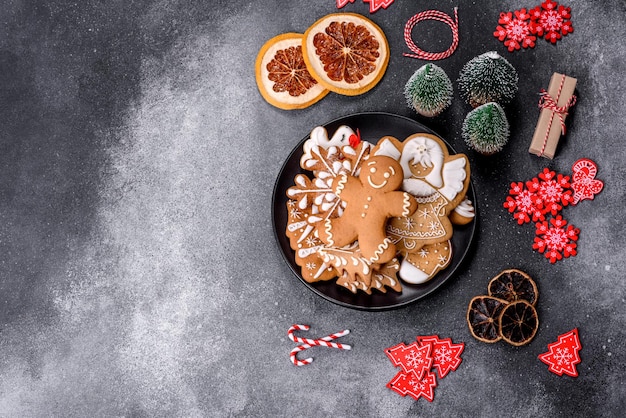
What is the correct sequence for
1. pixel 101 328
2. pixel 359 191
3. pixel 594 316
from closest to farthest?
pixel 359 191 < pixel 594 316 < pixel 101 328

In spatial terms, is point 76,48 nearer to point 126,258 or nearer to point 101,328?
point 126,258

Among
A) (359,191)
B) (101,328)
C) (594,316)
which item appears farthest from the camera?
(101,328)

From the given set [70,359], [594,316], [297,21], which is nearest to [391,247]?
[594,316]

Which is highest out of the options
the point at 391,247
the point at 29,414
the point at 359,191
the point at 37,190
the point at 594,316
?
the point at 359,191

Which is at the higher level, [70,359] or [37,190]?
[37,190]

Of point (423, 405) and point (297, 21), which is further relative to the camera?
point (297, 21)

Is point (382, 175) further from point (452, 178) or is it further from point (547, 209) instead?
point (547, 209)

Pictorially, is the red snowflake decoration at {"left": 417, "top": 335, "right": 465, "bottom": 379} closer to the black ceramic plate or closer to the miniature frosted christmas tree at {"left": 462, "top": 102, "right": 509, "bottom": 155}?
the black ceramic plate

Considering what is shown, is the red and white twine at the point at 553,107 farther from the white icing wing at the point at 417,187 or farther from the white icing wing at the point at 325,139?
the white icing wing at the point at 325,139
